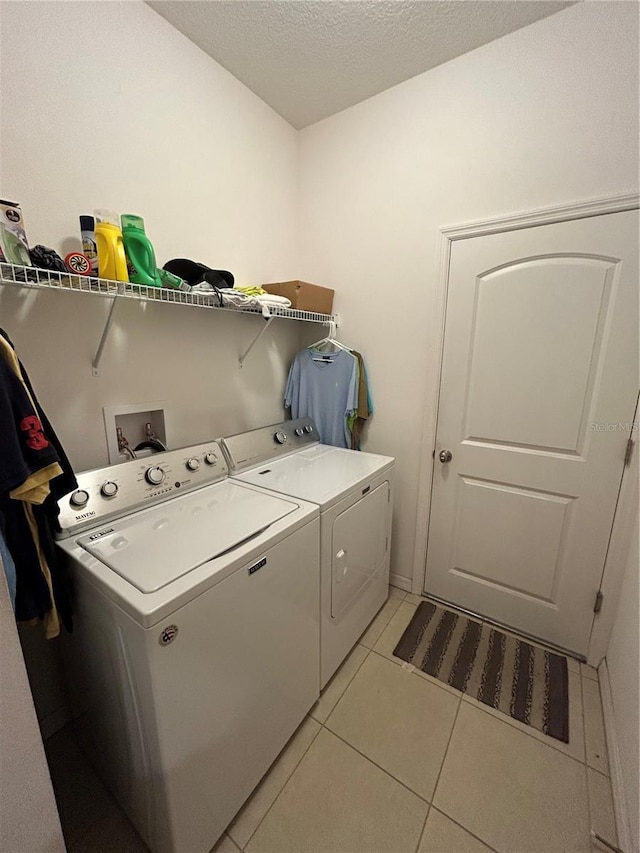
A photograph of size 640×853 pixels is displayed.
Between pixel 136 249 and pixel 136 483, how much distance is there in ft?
2.80

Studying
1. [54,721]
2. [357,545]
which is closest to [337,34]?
[357,545]

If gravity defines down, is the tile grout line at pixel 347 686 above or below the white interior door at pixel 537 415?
below

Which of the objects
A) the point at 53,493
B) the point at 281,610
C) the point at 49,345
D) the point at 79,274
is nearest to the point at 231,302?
the point at 79,274

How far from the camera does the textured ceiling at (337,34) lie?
1427 millimetres

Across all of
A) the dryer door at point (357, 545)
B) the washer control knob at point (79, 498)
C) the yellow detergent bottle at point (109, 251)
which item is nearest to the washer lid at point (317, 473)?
the dryer door at point (357, 545)

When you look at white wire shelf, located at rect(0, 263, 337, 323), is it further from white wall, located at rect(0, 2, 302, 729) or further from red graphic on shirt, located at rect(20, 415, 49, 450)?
red graphic on shirt, located at rect(20, 415, 49, 450)

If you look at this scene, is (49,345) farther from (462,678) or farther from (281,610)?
(462,678)

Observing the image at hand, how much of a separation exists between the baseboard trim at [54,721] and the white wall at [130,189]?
15 mm

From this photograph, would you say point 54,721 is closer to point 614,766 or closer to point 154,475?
point 154,475

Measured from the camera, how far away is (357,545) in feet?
5.38

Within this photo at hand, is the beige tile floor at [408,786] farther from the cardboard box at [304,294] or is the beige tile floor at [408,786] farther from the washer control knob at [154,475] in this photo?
the cardboard box at [304,294]

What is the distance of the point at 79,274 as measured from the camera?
110cm

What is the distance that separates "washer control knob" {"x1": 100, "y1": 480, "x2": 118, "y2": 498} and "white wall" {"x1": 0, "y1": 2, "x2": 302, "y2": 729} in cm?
26

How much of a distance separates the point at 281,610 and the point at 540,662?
4.74 ft
